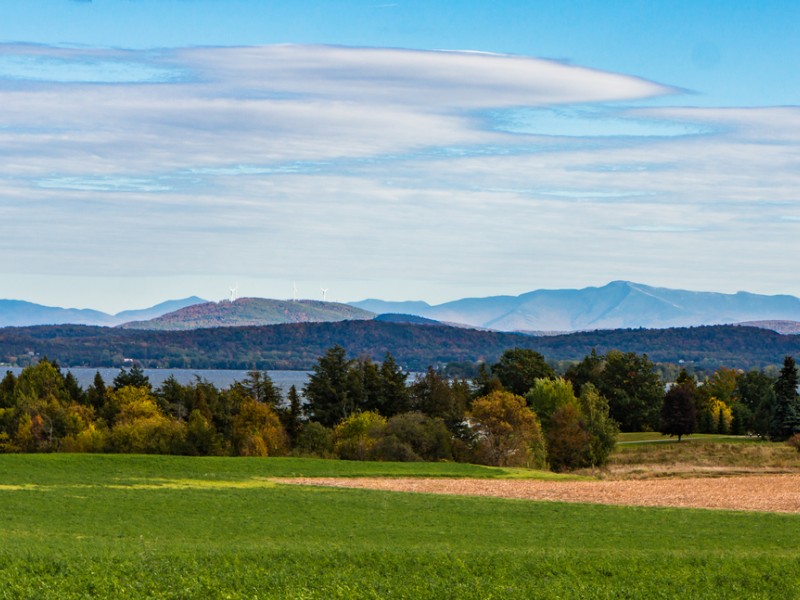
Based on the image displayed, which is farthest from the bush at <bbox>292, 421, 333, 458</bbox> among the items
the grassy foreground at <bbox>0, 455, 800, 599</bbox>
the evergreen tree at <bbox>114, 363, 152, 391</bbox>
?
the grassy foreground at <bbox>0, 455, 800, 599</bbox>

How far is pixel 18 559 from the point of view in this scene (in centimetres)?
2305

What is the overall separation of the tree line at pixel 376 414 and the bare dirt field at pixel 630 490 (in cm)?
1997

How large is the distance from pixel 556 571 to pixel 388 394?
7099cm

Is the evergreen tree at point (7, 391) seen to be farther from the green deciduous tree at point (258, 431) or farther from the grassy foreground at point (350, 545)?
the grassy foreground at point (350, 545)

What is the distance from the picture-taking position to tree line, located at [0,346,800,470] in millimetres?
79500

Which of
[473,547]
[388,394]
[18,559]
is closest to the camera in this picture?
[18,559]

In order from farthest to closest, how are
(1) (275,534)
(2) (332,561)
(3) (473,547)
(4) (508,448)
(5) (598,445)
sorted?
1. (5) (598,445)
2. (4) (508,448)
3. (1) (275,534)
4. (3) (473,547)
5. (2) (332,561)

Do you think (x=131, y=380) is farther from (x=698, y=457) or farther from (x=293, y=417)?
(x=698, y=457)

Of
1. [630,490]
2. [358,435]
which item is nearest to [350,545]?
[630,490]

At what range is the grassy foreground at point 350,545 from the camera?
21891 millimetres

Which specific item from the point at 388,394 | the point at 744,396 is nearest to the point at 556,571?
the point at 388,394

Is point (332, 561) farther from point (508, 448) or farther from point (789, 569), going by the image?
point (508, 448)

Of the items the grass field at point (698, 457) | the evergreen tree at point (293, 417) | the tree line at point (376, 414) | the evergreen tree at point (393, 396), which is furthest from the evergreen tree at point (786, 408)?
the evergreen tree at point (293, 417)

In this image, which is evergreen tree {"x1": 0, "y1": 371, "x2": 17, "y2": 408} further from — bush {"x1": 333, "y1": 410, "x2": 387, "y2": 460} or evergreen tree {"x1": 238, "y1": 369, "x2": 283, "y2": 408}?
bush {"x1": 333, "y1": 410, "x2": 387, "y2": 460}
